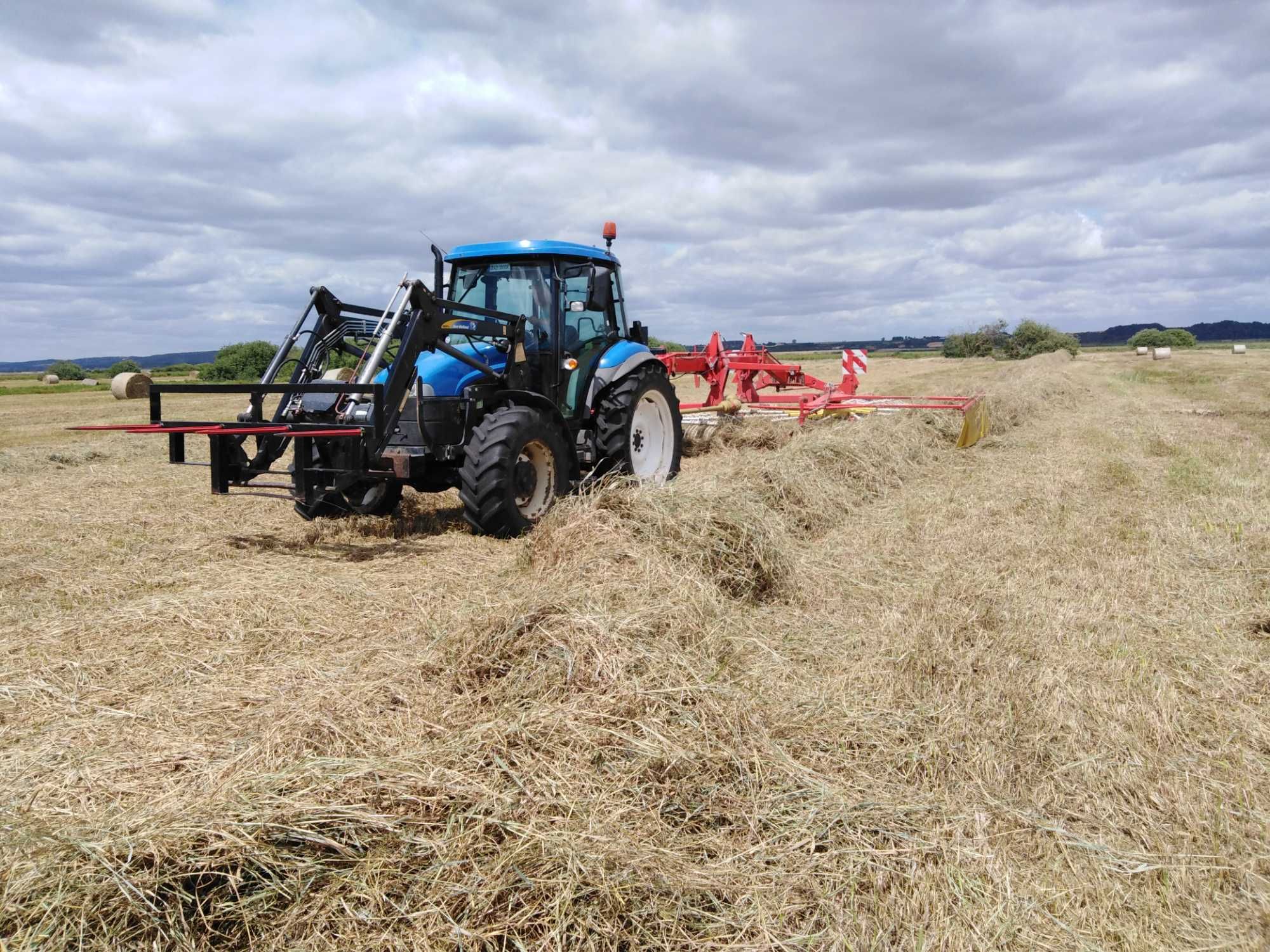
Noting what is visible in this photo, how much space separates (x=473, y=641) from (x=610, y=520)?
1665mm

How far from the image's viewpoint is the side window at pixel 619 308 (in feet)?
27.4

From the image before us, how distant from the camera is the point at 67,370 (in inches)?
1330

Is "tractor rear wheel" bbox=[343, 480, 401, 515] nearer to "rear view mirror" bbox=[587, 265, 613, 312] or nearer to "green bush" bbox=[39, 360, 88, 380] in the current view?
"rear view mirror" bbox=[587, 265, 613, 312]

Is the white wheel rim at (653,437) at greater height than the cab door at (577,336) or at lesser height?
lesser

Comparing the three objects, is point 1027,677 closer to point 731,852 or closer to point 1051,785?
point 1051,785

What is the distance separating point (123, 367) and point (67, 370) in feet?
15.8

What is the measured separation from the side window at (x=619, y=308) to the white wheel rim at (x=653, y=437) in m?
0.68

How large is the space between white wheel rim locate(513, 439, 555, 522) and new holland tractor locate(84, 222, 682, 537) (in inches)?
0.5

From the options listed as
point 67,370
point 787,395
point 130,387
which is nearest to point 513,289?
point 787,395

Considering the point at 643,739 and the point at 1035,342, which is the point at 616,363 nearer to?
the point at 643,739

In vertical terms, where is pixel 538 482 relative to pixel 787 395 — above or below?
below

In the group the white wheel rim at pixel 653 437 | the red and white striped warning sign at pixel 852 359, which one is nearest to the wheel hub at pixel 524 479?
the white wheel rim at pixel 653 437

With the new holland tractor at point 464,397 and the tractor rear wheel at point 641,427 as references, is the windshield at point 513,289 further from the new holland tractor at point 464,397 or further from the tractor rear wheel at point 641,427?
the tractor rear wheel at point 641,427

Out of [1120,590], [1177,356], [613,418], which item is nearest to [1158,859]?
[1120,590]
